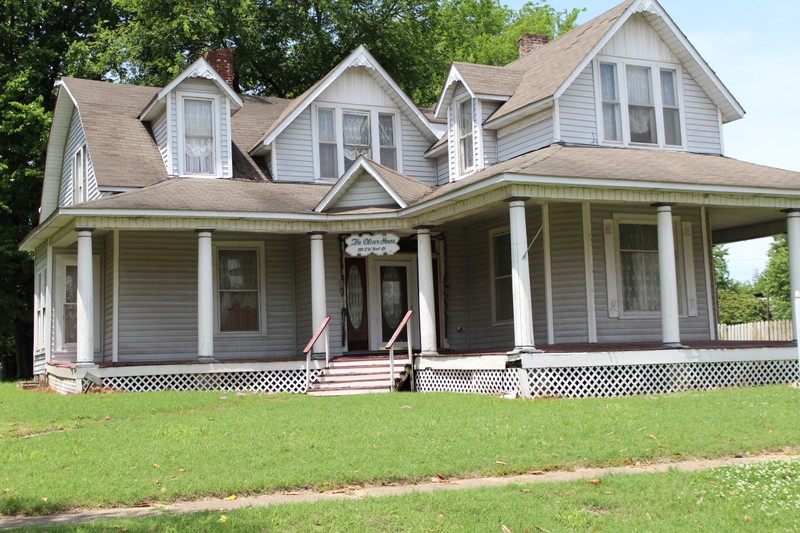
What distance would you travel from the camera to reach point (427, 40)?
36.6 metres

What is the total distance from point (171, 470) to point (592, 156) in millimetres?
11430

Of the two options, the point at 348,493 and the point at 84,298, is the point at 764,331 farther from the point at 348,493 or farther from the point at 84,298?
the point at 348,493

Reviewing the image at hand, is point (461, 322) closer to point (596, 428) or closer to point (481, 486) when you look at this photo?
point (596, 428)

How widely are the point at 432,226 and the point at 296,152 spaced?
4.94 m

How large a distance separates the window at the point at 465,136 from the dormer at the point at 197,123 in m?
5.17

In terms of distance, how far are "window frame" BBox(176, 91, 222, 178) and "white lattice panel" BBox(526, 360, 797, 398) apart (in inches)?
376

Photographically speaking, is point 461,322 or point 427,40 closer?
point 461,322

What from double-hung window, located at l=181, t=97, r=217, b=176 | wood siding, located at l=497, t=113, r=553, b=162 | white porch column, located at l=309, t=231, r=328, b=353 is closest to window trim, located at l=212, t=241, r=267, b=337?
double-hung window, located at l=181, t=97, r=217, b=176

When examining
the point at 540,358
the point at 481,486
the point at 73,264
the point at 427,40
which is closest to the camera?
the point at 481,486

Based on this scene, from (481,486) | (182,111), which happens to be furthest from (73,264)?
(481,486)

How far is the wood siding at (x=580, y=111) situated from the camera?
19531 mm

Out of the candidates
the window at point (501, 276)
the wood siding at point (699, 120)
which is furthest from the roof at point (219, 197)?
the wood siding at point (699, 120)

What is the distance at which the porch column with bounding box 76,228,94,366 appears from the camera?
18344 millimetres

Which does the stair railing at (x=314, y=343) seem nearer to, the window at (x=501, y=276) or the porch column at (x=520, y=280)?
the window at (x=501, y=276)
